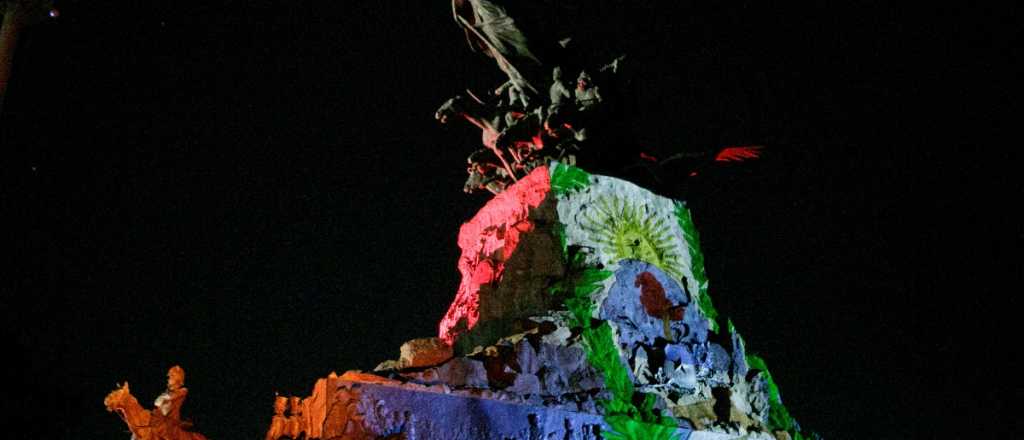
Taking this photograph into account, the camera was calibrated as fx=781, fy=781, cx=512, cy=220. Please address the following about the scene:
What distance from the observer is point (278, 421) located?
7.21 metres

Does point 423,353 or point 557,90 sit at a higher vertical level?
point 557,90

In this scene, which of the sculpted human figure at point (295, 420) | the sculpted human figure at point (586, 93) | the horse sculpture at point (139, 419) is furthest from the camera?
the sculpted human figure at point (586, 93)

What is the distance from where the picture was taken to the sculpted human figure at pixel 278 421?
282 inches

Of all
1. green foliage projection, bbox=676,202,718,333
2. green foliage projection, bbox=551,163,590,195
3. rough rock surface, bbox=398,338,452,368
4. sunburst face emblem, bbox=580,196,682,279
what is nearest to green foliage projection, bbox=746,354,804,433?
green foliage projection, bbox=676,202,718,333

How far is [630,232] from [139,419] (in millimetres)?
6475

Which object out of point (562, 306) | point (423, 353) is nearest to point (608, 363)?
point (562, 306)

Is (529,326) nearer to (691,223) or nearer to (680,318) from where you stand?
(680,318)

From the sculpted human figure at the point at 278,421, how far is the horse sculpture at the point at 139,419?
32.3 inches

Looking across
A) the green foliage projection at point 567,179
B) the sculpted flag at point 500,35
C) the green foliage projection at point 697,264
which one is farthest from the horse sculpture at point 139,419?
the sculpted flag at point 500,35

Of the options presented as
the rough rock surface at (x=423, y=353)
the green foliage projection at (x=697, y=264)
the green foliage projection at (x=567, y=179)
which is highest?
the green foliage projection at (x=567, y=179)

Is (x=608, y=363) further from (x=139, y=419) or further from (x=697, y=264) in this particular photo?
(x=139, y=419)

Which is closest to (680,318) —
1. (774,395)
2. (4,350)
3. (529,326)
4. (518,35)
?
(774,395)

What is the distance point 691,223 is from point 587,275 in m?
2.74

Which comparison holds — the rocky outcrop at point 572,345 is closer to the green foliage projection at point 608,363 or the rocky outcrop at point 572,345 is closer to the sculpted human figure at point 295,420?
the green foliage projection at point 608,363
